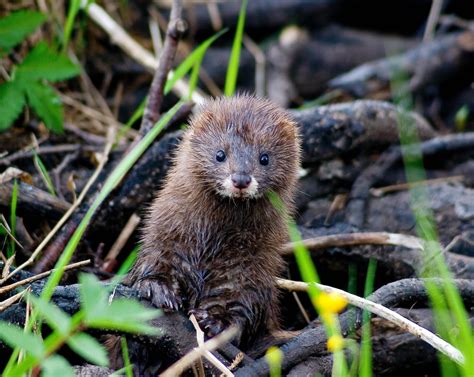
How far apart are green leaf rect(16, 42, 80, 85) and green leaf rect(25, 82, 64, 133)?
6 centimetres

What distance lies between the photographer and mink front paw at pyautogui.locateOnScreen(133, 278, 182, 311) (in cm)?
354

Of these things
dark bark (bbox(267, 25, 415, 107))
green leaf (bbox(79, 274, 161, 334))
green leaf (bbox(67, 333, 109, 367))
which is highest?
dark bark (bbox(267, 25, 415, 107))

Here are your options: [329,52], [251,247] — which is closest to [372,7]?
[329,52]

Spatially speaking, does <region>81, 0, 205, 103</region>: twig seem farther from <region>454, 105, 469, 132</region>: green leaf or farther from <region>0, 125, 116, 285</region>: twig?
<region>454, 105, 469, 132</region>: green leaf

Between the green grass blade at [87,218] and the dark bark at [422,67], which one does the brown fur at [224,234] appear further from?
the dark bark at [422,67]

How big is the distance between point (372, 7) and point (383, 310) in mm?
4962

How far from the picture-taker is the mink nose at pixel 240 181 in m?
3.55

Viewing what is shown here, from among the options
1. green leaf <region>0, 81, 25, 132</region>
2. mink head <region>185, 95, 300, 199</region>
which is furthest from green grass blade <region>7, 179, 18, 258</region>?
mink head <region>185, 95, 300, 199</region>

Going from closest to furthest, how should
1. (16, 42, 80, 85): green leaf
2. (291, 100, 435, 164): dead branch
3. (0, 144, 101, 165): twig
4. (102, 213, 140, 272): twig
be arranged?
(102, 213, 140, 272): twig → (16, 42, 80, 85): green leaf → (0, 144, 101, 165): twig → (291, 100, 435, 164): dead branch

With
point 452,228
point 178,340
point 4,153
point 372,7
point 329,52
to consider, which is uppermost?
point 372,7

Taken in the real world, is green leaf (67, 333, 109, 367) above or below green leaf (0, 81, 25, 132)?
below

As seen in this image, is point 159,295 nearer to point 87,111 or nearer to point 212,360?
point 212,360

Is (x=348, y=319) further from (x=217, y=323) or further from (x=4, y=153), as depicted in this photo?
(x=4, y=153)

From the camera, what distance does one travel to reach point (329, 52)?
7.41 meters
